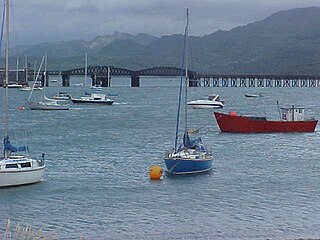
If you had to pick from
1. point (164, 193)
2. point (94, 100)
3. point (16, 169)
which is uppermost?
point (94, 100)

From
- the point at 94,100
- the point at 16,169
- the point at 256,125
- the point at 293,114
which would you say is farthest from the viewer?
the point at 94,100

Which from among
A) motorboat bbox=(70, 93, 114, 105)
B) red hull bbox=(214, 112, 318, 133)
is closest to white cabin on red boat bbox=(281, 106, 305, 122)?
red hull bbox=(214, 112, 318, 133)

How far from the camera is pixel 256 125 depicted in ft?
257

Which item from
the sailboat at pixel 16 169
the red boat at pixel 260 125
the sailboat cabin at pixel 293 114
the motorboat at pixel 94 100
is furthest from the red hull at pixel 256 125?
the motorboat at pixel 94 100

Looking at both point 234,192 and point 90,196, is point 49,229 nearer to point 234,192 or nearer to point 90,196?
point 90,196

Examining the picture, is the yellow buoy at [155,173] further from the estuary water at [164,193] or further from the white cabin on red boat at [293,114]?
the white cabin on red boat at [293,114]

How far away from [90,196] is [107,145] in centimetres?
2583

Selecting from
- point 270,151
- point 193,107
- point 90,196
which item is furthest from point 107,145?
point 193,107

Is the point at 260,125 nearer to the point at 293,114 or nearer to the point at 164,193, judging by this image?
the point at 293,114

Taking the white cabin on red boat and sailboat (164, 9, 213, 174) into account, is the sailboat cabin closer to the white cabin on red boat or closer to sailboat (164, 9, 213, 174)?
the white cabin on red boat

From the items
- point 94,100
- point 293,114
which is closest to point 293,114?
point 293,114

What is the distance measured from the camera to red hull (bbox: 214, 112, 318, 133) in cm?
7844

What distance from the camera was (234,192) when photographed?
42.1 m

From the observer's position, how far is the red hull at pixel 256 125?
78.4 m
